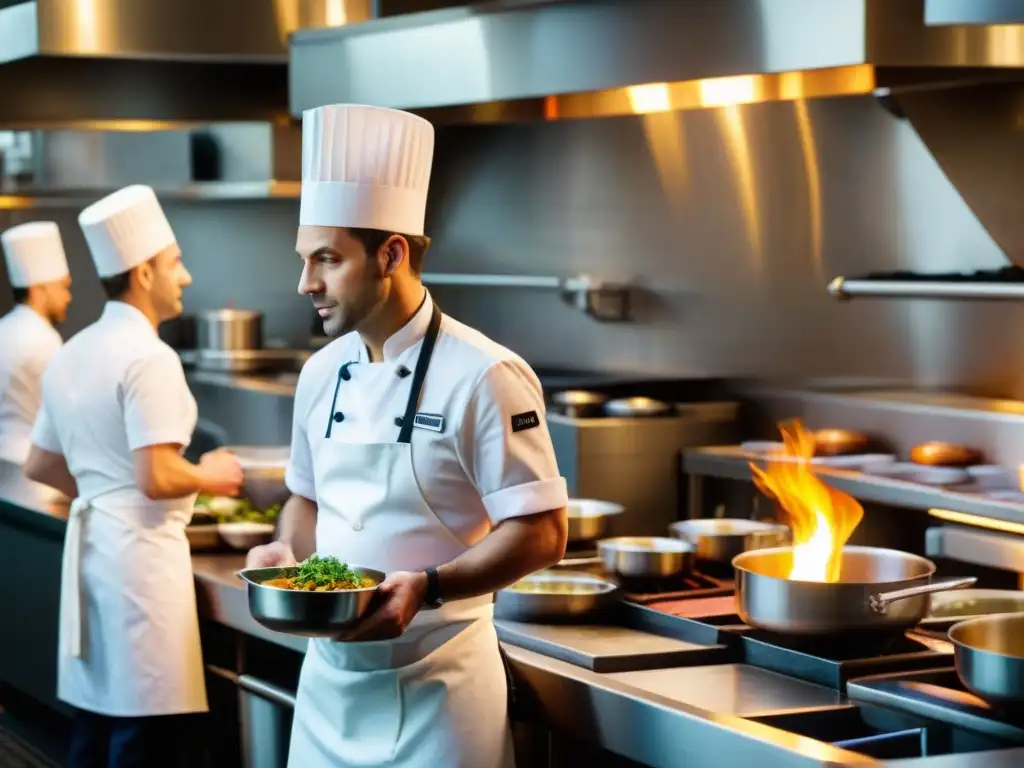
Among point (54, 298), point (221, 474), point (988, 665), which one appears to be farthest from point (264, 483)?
point (988, 665)

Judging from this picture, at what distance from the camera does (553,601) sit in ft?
9.38

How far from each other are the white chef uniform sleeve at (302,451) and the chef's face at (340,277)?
274mm

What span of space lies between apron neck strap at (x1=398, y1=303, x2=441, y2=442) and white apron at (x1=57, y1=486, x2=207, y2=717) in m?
1.39

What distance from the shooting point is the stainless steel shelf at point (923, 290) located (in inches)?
146

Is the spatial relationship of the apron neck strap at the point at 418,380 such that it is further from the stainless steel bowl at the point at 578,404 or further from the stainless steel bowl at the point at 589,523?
the stainless steel bowl at the point at 578,404

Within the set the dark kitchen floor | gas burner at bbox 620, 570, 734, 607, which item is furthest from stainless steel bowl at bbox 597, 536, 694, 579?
the dark kitchen floor

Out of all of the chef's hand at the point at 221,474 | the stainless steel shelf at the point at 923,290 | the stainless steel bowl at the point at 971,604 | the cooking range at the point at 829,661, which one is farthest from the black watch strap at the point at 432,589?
the stainless steel shelf at the point at 923,290

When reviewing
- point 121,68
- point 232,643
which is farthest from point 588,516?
point 121,68

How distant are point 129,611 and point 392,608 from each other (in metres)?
1.66

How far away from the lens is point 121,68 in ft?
19.3

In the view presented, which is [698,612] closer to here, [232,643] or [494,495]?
[494,495]

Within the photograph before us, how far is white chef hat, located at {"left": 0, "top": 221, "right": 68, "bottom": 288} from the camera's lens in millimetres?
5793

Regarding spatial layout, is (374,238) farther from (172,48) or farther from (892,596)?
(172,48)

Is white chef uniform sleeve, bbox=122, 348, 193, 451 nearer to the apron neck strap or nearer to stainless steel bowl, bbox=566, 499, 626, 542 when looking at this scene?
stainless steel bowl, bbox=566, 499, 626, 542
